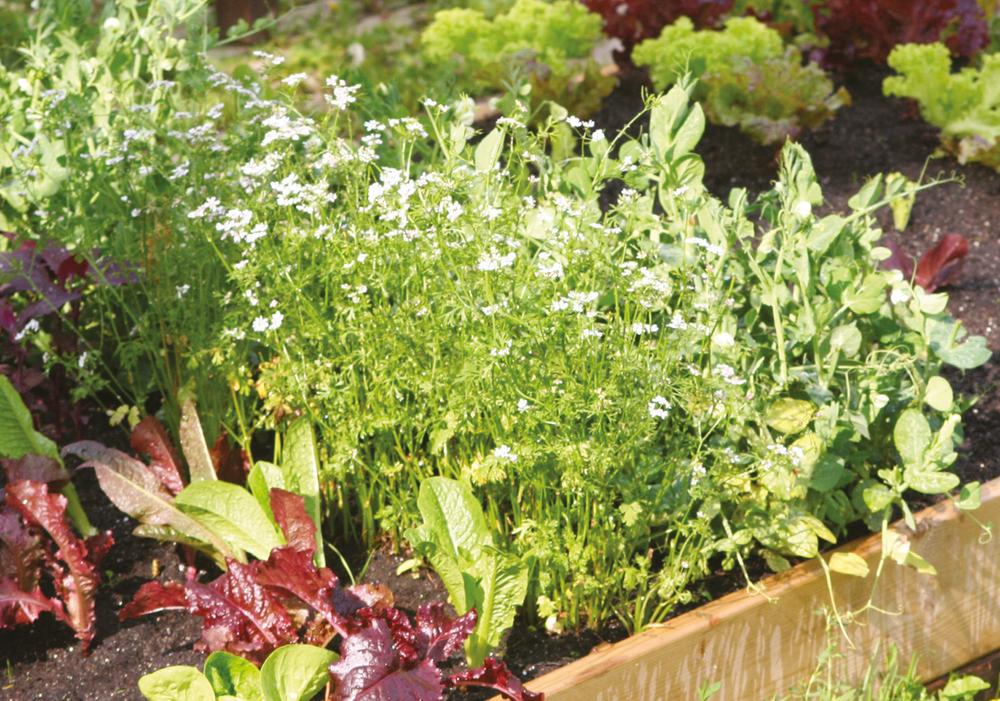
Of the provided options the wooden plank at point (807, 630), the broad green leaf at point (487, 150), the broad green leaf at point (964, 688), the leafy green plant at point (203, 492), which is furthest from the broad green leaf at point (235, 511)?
the broad green leaf at point (964, 688)

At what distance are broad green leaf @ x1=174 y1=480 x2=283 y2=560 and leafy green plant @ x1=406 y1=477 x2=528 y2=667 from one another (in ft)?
1.15

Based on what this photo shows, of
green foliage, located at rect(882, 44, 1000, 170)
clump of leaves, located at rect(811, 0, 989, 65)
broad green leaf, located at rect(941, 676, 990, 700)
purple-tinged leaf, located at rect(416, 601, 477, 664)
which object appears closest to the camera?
purple-tinged leaf, located at rect(416, 601, 477, 664)

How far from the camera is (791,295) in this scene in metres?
2.69

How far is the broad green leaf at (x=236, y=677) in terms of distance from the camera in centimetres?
221

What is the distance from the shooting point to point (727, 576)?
8.68 ft

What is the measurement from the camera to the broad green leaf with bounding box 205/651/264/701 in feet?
7.24

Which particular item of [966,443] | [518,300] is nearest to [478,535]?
[518,300]

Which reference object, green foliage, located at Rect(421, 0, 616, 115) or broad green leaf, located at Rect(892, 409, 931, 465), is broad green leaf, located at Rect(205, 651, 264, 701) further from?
green foliage, located at Rect(421, 0, 616, 115)

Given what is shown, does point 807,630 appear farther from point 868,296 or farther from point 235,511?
point 235,511

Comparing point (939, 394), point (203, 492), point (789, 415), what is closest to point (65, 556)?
point (203, 492)

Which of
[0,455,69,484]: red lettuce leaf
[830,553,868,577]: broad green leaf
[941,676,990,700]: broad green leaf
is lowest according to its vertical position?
[941,676,990,700]: broad green leaf

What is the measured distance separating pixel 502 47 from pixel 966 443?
2365 mm

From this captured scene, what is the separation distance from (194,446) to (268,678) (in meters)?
0.74

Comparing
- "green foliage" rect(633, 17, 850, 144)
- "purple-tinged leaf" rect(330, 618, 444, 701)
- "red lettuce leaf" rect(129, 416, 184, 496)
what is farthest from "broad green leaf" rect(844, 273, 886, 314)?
"green foliage" rect(633, 17, 850, 144)
